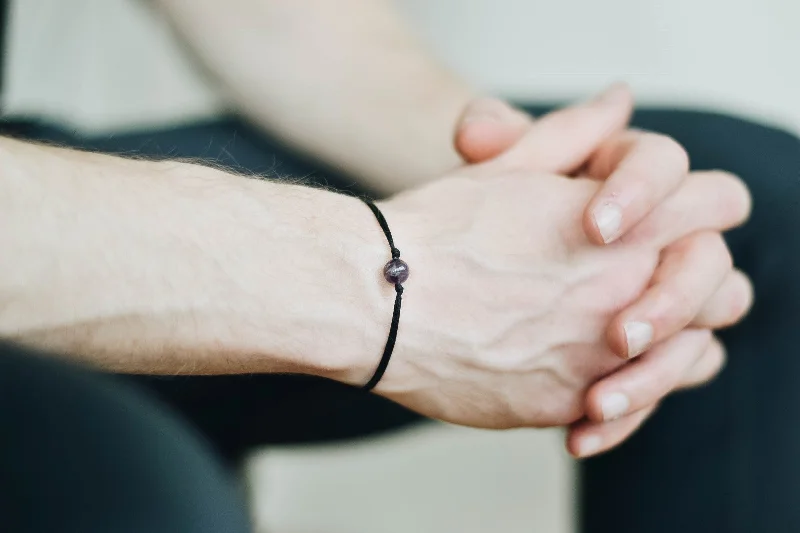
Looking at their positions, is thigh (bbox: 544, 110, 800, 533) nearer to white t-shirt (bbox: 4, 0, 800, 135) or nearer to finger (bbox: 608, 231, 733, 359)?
finger (bbox: 608, 231, 733, 359)

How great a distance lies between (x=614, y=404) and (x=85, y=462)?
20.7 inches

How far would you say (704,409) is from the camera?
849 mm

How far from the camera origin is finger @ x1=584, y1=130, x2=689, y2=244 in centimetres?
71

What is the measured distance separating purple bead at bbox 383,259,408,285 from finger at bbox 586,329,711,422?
24cm

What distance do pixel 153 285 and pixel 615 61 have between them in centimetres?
131

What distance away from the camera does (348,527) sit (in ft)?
5.42

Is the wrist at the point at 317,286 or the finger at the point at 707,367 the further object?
the finger at the point at 707,367

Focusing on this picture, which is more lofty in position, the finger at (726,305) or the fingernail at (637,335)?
the finger at (726,305)

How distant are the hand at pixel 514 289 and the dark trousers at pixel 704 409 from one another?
87 millimetres

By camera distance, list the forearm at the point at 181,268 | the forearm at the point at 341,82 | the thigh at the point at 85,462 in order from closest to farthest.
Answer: the thigh at the point at 85,462 → the forearm at the point at 181,268 → the forearm at the point at 341,82

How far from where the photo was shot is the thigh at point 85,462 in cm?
34

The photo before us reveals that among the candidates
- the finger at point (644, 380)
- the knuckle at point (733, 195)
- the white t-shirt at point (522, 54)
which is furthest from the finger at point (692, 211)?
the white t-shirt at point (522, 54)

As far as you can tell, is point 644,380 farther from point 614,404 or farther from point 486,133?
point 486,133

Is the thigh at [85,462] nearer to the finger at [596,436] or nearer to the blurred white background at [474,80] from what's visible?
the finger at [596,436]
